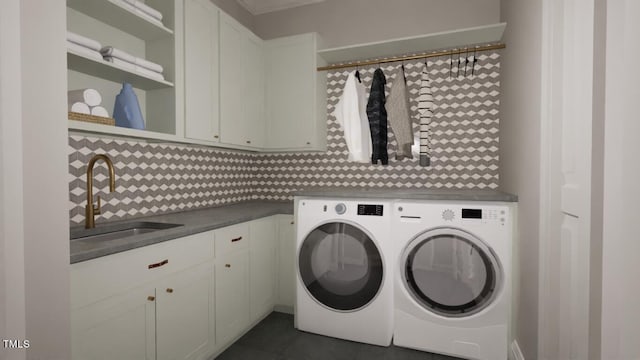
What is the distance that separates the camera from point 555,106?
1374 millimetres

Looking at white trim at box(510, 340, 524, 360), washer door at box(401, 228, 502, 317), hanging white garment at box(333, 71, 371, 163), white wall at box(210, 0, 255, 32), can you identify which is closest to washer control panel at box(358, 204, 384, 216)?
washer door at box(401, 228, 502, 317)

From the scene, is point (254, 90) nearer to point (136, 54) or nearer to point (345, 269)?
point (136, 54)

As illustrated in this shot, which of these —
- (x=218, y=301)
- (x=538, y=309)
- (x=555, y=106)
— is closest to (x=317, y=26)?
(x=555, y=106)

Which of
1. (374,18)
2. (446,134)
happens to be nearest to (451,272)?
(446,134)

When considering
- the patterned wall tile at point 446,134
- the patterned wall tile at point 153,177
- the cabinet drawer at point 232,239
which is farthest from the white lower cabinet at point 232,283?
the patterned wall tile at point 446,134

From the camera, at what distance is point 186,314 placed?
5.50ft

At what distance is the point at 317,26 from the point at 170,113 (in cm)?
173

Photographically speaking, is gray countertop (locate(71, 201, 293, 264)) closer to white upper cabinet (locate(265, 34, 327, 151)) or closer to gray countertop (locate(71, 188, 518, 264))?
gray countertop (locate(71, 188, 518, 264))

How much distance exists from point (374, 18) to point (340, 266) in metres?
2.20

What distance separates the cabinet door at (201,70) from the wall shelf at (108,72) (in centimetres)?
18

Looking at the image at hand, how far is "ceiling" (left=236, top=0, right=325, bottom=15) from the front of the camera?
3021 mm

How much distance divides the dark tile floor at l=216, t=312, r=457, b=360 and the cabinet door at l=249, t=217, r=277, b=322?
0.20m

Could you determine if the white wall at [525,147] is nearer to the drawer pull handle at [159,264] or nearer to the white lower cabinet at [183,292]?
the white lower cabinet at [183,292]

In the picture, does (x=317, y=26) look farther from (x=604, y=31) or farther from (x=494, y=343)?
(x=494, y=343)
